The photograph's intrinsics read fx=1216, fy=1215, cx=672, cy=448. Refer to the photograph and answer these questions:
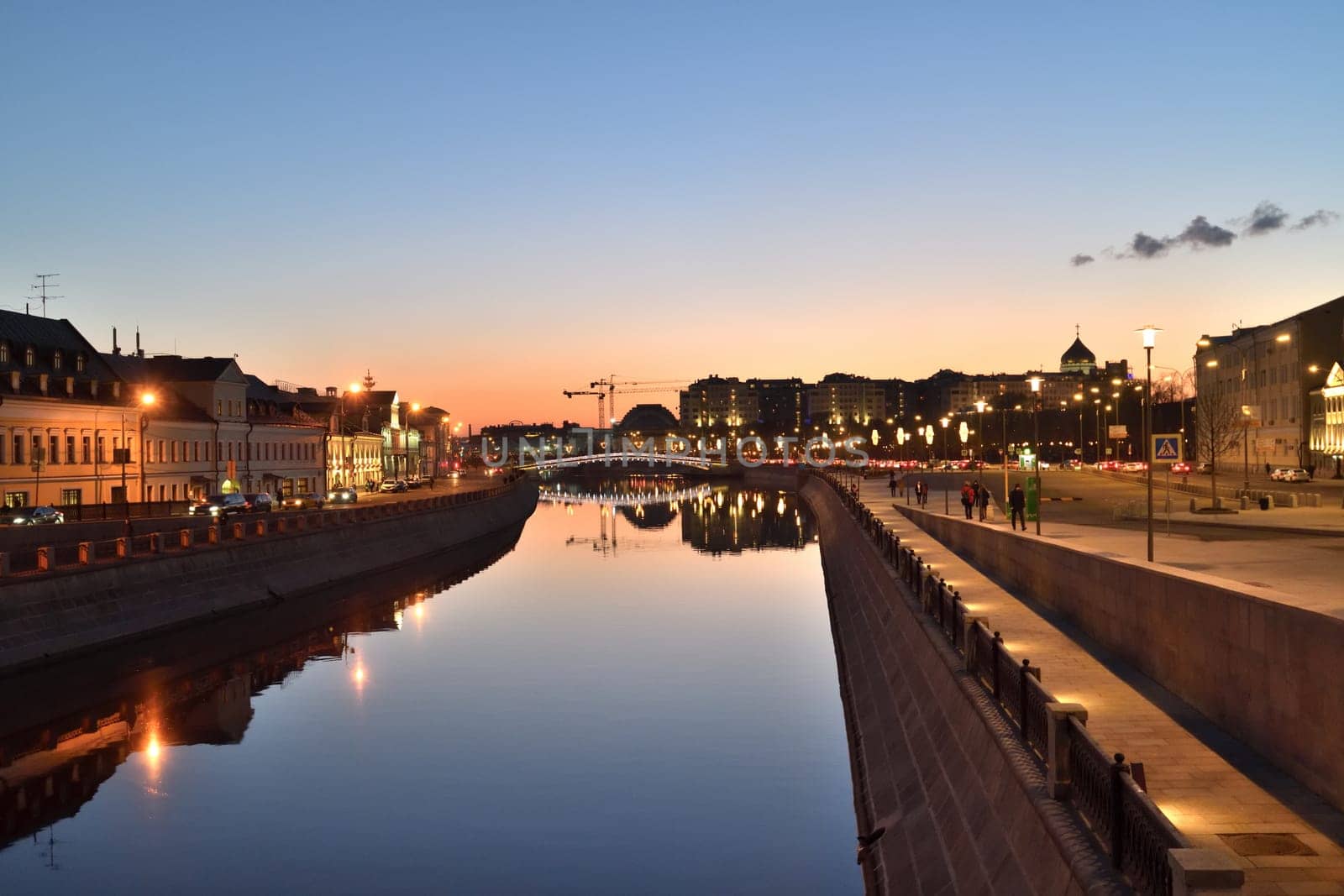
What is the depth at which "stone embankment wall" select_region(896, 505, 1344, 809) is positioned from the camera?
37.0 feet

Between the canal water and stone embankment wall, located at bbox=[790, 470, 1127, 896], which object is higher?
stone embankment wall, located at bbox=[790, 470, 1127, 896]

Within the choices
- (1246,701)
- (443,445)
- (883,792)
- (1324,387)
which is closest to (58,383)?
(883,792)

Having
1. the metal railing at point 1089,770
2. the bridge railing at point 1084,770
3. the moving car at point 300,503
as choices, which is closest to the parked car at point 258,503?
the moving car at point 300,503

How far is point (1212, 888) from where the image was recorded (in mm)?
6754

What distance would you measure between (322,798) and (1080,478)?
73.0 meters

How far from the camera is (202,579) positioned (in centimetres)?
3878

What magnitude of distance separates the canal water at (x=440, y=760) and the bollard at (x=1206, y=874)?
1031 centimetres

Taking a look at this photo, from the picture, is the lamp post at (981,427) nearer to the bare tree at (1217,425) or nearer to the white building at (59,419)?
the bare tree at (1217,425)

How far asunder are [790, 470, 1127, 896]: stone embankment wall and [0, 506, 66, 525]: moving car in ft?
103

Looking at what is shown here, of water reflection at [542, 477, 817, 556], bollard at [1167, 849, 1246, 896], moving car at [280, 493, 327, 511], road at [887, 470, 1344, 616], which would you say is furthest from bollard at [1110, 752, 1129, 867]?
water reflection at [542, 477, 817, 556]

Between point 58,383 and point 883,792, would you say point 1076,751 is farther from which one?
point 58,383

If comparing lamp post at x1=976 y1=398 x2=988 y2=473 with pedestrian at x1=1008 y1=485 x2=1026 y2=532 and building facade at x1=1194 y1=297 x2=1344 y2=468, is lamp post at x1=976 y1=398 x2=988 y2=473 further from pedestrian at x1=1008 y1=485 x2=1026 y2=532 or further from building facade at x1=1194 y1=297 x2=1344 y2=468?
pedestrian at x1=1008 y1=485 x2=1026 y2=532

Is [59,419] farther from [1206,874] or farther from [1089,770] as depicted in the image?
[1206,874]

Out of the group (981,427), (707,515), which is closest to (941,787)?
(707,515)
